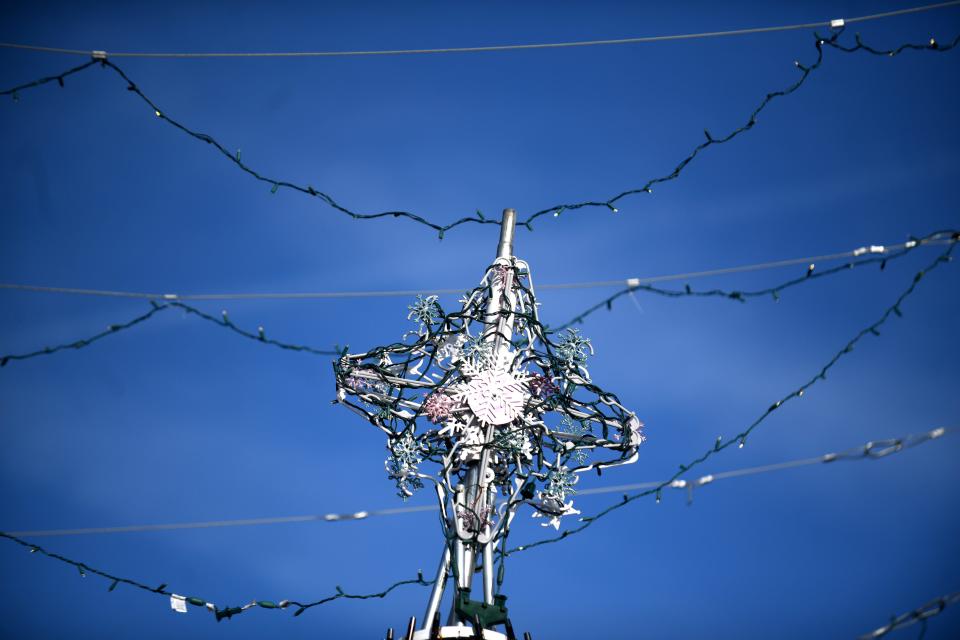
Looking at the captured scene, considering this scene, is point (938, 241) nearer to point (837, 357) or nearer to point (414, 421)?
point (837, 357)

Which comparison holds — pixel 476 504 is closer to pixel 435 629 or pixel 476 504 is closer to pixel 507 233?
pixel 435 629

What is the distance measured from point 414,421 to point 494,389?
3.02ft

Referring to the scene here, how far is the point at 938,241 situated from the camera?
1121 centimetres

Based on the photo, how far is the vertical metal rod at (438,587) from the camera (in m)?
12.2

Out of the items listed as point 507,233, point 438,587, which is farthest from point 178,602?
point 507,233

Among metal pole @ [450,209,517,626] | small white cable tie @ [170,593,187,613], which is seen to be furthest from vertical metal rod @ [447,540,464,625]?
small white cable tie @ [170,593,187,613]

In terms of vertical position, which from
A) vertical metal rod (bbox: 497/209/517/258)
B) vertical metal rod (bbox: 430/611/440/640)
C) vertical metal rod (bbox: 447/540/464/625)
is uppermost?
vertical metal rod (bbox: 497/209/517/258)

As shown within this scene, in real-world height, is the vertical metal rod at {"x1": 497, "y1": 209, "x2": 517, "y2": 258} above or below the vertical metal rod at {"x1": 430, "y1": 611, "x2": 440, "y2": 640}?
above

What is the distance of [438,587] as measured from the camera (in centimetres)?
1256

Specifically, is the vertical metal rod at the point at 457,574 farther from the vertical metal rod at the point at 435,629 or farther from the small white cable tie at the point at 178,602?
the small white cable tie at the point at 178,602

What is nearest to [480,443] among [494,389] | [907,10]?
[494,389]

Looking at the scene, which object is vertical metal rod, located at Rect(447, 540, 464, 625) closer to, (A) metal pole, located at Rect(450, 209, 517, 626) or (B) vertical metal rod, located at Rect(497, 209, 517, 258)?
(A) metal pole, located at Rect(450, 209, 517, 626)

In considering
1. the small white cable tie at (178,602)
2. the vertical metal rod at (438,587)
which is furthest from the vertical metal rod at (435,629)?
the small white cable tie at (178,602)

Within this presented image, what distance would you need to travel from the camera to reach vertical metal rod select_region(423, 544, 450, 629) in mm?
12203
